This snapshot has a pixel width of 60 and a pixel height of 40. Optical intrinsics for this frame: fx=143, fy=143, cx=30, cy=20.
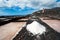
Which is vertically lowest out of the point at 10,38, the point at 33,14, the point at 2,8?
the point at 10,38

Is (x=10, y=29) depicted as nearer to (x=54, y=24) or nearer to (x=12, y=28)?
(x=12, y=28)

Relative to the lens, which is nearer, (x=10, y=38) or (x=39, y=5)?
(x=10, y=38)

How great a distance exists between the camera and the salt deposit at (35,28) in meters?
1.57

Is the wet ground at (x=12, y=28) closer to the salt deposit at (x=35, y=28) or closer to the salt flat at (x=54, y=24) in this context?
the salt flat at (x=54, y=24)

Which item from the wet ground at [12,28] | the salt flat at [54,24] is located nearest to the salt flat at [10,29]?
the wet ground at [12,28]

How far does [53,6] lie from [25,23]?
400mm

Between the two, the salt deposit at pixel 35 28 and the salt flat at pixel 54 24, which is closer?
the salt deposit at pixel 35 28

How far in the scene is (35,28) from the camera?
161cm

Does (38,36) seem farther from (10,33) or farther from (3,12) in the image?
(3,12)

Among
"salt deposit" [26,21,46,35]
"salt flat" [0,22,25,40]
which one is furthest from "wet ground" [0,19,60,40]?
"salt deposit" [26,21,46,35]

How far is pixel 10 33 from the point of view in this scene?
171 centimetres

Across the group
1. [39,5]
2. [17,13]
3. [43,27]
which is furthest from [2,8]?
[43,27]

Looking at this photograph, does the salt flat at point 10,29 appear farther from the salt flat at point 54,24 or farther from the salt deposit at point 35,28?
the salt flat at point 54,24

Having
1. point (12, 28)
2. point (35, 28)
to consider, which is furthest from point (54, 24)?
point (12, 28)
